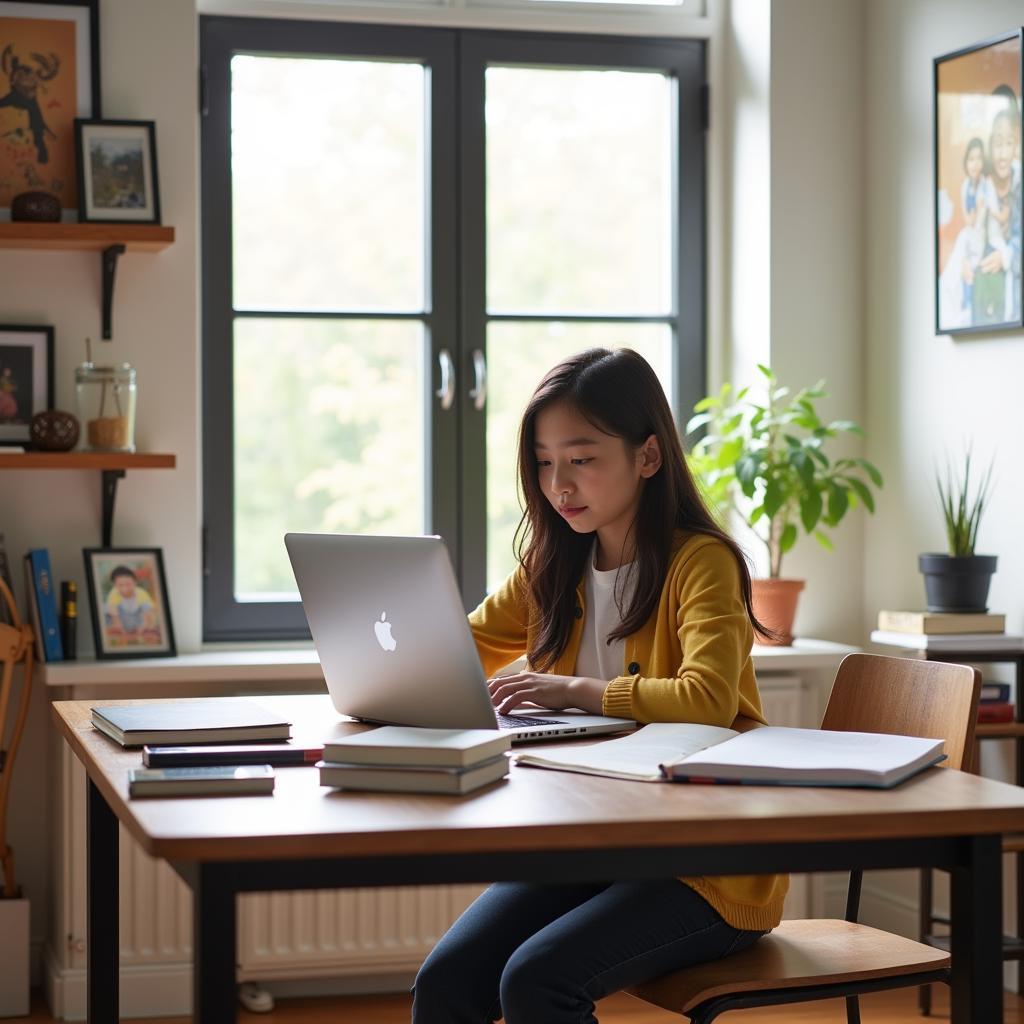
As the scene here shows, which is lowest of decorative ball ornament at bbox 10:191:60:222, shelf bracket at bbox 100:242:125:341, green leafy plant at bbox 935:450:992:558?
green leafy plant at bbox 935:450:992:558

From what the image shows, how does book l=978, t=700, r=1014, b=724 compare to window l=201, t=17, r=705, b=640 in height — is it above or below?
below

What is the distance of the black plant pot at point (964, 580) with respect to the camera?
3.12 meters

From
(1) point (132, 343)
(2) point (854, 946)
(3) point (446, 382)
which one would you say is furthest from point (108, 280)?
(2) point (854, 946)

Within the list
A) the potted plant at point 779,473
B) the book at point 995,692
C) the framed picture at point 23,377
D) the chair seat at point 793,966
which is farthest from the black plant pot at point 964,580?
the framed picture at point 23,377

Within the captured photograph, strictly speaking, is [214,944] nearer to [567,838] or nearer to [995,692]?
[567,838]

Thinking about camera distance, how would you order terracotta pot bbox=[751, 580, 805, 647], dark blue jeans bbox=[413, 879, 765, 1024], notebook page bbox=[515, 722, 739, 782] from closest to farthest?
notebook page bbox=[515, 722, 739, 782] → dark blue jeans bbox=[413, 879, 765, 1024] → terracotta pot bbox=[751, 580, 805, 647]

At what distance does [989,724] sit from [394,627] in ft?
5.89

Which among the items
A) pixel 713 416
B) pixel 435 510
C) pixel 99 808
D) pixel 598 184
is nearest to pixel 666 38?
pixel 598 184

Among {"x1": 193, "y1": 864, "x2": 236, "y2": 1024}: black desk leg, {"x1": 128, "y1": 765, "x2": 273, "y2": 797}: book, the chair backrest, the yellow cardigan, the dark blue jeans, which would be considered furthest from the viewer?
the chair backrest

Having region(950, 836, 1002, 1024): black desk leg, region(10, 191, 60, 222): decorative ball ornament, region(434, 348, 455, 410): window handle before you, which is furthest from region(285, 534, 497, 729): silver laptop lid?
region(434, 348, 455, 410): window handle

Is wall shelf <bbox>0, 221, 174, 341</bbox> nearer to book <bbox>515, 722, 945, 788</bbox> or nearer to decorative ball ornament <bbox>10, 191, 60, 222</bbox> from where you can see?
decorative ball ornament <bbox>10, 191, 60, 222</bbox>

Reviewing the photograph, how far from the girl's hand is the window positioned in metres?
1.68

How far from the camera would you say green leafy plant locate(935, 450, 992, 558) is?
3.17 meters

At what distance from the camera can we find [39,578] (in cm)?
319
